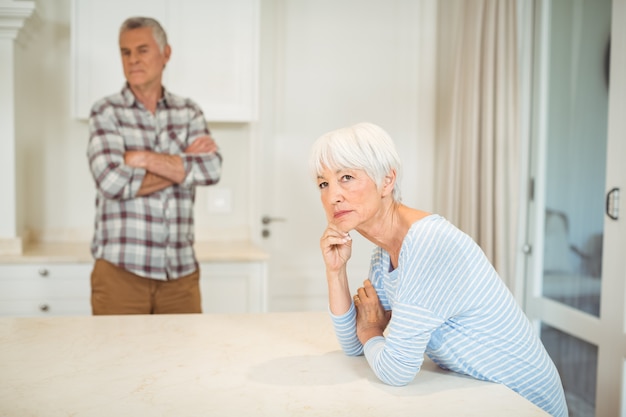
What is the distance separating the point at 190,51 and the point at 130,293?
4.64 ft

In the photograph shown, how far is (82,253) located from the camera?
321 cm

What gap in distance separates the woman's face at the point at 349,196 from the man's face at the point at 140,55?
1418 mm

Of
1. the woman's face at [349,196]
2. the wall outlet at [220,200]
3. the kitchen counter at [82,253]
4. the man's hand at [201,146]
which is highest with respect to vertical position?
the man's hand at [201,146]

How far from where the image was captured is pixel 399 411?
1163mm

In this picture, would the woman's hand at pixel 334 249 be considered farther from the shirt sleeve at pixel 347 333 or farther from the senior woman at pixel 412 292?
the shirt sleeve at pixel 347 333

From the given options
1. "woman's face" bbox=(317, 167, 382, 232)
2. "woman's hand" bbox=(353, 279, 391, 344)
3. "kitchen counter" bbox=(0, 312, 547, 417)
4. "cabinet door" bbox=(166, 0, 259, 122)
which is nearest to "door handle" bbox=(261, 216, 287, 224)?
"cabinet door" bbox=(166, 0, 259, 122)

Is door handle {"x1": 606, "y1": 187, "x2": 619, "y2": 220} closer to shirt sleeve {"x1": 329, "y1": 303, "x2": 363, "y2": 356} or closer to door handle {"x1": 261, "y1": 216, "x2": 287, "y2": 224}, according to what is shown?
shirt sleeve {"x1": 329, "y1": 303, "x2": 363, "y2": 356}

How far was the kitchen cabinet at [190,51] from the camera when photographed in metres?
3.22

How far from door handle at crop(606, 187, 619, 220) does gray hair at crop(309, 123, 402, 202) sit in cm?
155

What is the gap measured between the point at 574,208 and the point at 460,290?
1858mm

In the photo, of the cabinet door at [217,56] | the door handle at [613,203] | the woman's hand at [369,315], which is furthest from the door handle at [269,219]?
the woman's hand at [369,315]

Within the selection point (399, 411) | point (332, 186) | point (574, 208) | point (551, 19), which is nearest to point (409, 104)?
point (551, 19)

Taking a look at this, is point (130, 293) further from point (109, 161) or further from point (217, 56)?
point (217, 56)

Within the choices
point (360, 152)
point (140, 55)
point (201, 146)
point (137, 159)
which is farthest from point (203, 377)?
point (140, 55)
